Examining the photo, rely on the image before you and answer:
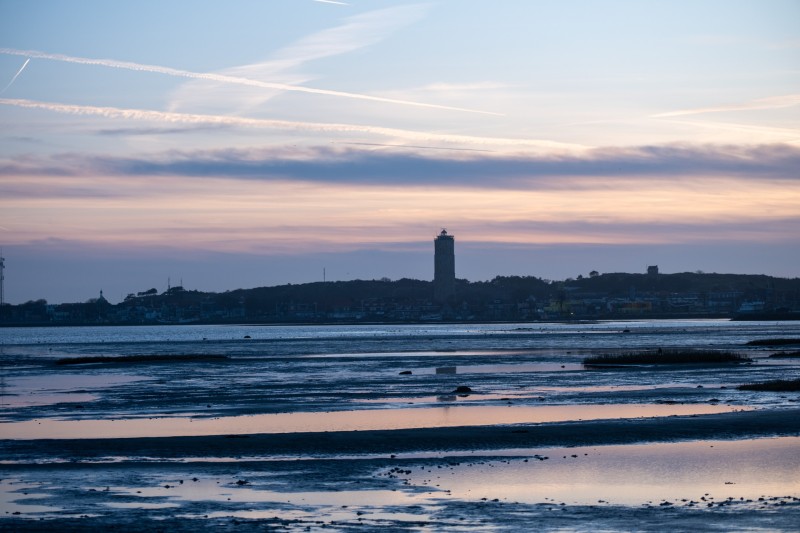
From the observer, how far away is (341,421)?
4062cm

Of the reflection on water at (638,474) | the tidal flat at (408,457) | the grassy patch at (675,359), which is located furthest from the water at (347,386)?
the reflection on water at (638,474)

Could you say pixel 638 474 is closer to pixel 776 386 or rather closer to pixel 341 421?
pixel 341 421

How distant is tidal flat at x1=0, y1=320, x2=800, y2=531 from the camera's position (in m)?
21.4

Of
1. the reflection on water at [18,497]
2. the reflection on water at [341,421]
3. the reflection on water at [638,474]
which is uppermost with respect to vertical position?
the reflection on water at [18,497]

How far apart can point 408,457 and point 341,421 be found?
10.5m

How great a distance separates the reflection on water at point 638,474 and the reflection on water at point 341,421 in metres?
8.61

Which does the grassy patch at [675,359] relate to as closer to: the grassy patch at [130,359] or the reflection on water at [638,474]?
the grassy patch at [130,359]

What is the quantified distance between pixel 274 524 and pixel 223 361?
267ft

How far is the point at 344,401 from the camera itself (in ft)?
165

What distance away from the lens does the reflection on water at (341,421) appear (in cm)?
3759

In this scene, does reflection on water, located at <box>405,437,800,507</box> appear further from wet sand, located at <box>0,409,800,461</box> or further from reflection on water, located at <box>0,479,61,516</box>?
reflection on water, located at <box>0,479,61,516</box>

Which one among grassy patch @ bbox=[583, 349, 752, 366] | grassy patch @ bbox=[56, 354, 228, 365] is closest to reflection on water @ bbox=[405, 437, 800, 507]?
grassy patch @ bbox=[583, 349, 752, 366]

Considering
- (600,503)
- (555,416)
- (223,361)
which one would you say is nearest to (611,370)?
(555,416)

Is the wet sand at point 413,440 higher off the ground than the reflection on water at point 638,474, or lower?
higher
